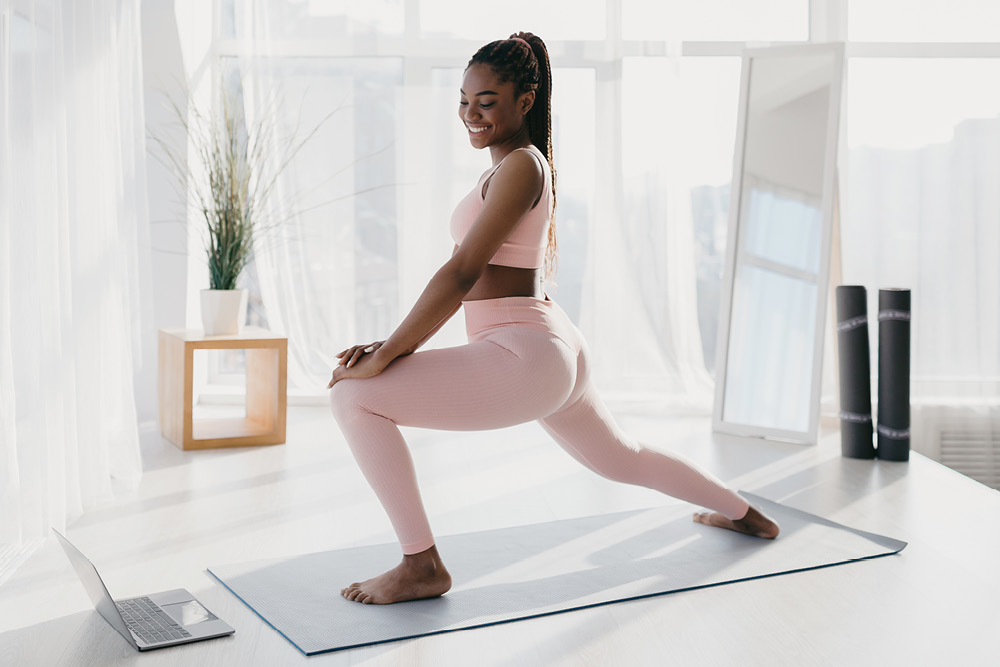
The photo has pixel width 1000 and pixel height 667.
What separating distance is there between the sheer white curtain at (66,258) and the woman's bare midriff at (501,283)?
3.76ft

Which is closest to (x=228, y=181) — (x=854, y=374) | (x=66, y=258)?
(x=66, y=258)

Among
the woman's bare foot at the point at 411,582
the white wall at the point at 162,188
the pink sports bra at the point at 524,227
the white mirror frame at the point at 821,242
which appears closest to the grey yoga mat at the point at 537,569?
the woman's bare foot at the point at 411,582

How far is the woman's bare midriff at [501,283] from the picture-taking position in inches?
82.3

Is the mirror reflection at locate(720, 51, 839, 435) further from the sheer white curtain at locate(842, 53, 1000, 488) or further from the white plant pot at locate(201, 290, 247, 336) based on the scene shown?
the white plant pot at locate(201, 290, 247, 336)

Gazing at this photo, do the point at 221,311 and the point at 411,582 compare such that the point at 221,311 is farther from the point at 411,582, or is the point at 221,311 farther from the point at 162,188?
the point at 411,582

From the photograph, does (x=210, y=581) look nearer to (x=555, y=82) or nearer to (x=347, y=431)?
(x=347, y=431)

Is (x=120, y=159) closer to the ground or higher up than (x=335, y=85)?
closer to the ground

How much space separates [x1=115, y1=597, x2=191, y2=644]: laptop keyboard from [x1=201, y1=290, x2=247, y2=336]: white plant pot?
1.82 meters

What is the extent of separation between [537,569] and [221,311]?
1.98 m

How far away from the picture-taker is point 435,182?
4.75 meters

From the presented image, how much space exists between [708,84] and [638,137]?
1.48 ft

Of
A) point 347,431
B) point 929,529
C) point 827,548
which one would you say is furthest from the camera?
point 929,529

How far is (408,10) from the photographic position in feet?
15.6

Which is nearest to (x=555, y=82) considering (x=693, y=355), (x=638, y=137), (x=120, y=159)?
(x=638, y=137)
